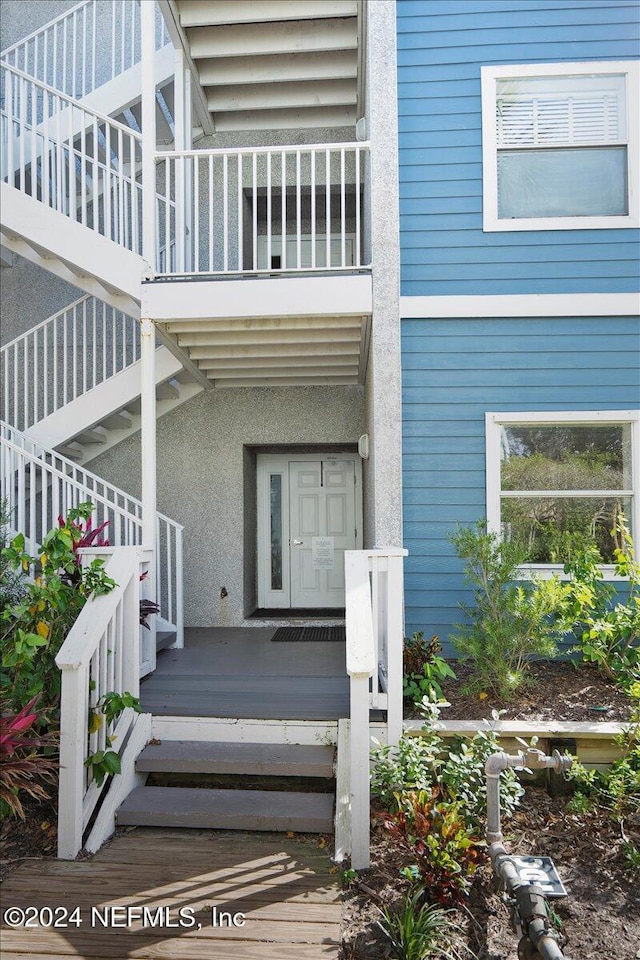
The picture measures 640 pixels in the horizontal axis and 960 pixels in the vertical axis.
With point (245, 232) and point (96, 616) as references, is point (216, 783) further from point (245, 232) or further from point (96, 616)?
point (245, 232)

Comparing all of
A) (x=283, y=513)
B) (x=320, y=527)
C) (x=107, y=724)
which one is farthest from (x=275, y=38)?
(x=107, y=724)

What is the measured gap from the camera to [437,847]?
2.48 metres

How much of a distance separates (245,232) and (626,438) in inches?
→ 172

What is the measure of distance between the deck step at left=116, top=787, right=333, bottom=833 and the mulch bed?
3.09 ft

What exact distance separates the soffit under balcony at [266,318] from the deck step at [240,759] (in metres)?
2.85

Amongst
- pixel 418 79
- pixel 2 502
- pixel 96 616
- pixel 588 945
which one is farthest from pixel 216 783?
pixel 418 79

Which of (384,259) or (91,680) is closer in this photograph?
(91,680)

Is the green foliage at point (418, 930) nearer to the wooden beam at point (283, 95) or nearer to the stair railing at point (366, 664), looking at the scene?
the stair railing at point (366, 664)

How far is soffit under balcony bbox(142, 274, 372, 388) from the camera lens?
14.6 ft

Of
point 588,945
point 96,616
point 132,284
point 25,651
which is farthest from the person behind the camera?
point 132,284

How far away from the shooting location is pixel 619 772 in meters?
3.16

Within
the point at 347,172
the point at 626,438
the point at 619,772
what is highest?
the point at 347,172

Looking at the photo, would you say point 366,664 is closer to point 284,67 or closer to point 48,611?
point 48,611

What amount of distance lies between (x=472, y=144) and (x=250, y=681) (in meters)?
4.22
